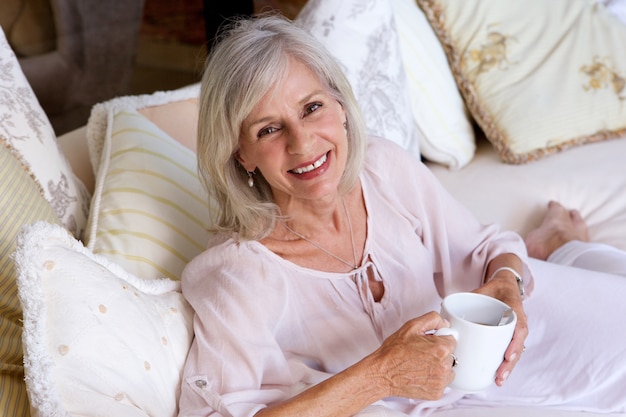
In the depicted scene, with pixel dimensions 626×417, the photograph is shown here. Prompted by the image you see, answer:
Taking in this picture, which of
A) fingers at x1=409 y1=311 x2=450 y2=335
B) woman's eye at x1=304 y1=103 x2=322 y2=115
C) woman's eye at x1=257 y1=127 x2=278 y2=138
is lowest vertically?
fingers at x1=409 y1=311 x2=450 y2=335

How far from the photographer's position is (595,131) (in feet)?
7.30

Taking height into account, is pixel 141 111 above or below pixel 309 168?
below

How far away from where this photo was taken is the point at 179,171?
5.48 ft

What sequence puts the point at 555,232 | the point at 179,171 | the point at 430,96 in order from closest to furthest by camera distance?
the point at 179,171, the point at 555,232, the point at 430,96

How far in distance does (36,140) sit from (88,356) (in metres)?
0.55

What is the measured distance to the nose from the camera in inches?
52.0

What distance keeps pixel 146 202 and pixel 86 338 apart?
47 cm

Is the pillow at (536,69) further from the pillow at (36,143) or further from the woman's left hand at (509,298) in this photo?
the pillow at (36,143)

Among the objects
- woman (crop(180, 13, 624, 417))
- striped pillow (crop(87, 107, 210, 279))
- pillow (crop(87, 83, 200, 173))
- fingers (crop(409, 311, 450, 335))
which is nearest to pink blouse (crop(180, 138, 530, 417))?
woman (crop(180, 13, 624, 417))

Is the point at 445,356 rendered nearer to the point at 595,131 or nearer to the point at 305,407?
the point at 305,407

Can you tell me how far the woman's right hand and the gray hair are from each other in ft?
1.05

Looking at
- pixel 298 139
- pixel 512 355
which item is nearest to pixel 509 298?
pixel 512 355

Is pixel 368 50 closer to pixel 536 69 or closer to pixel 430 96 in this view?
pixel 430 96

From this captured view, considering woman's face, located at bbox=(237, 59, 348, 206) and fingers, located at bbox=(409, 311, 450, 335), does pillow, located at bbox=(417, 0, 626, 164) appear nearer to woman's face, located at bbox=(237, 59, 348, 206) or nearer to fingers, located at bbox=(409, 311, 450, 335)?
woman's face, located at bbox=(237, 59, 348, 206)
